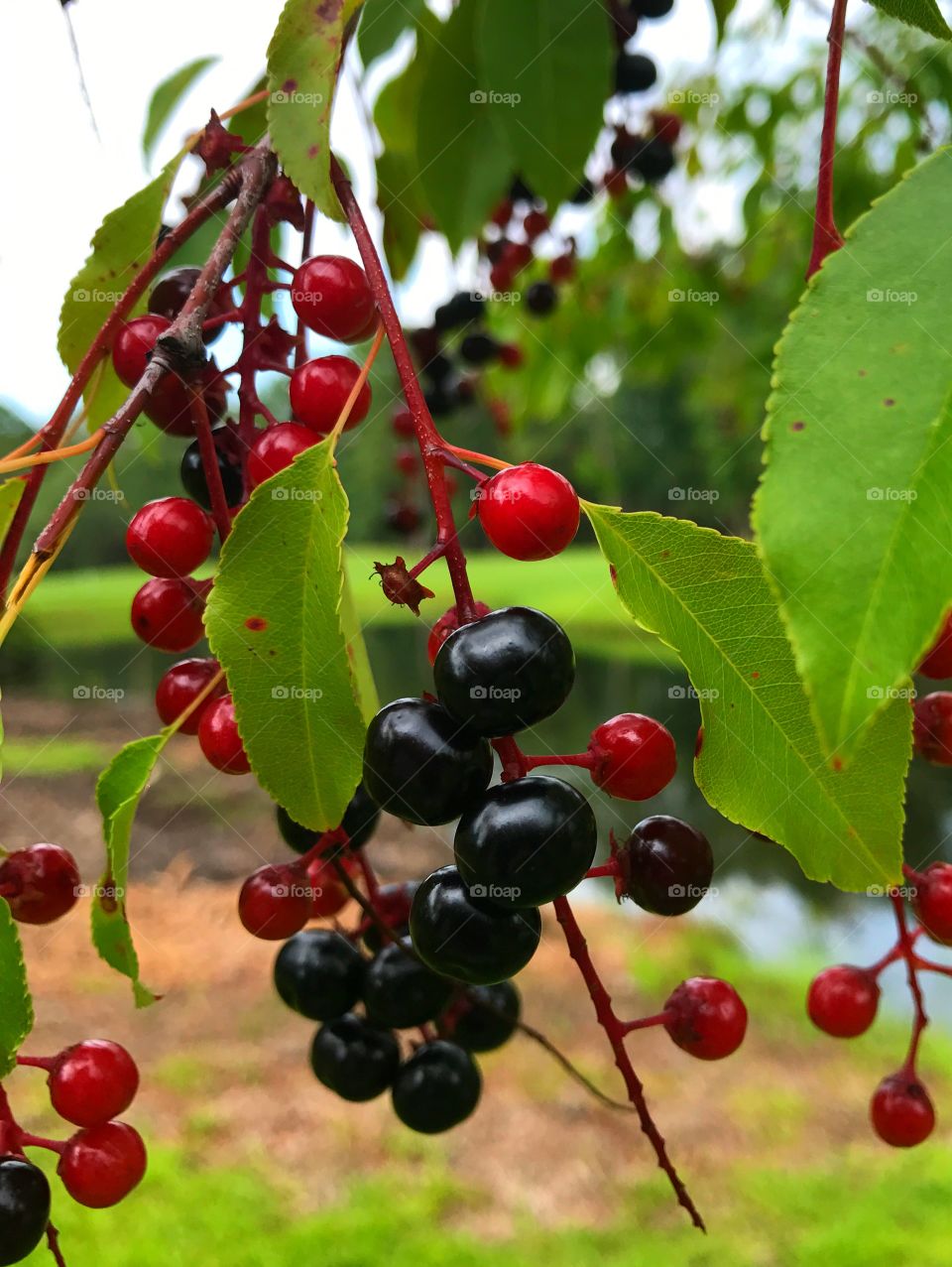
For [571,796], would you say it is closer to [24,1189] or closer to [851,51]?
[24,1189]

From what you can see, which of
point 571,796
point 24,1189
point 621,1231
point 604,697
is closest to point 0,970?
point 24,1189

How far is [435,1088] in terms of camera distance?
86cm

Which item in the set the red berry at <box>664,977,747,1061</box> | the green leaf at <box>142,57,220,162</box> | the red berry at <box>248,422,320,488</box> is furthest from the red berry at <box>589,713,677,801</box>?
the green leaf at <box>142,57,220,162</box>

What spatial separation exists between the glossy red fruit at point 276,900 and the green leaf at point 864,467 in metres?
0.50

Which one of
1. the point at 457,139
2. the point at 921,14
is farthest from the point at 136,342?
the point at 457,139

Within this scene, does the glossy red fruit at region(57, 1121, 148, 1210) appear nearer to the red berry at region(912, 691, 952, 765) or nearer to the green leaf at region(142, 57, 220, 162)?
the red berry at region(912, 691, 952, 765)

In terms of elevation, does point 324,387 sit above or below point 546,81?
below

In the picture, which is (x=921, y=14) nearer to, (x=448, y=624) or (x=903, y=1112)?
(x=448, y=624)

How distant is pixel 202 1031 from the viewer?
3695mm

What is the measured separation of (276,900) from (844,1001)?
0.53 meters

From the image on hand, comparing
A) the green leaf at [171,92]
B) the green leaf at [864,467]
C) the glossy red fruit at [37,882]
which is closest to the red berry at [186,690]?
the glossy red fruit at [37,882]

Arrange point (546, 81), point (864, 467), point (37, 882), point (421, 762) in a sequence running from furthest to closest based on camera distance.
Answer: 1. point (546, 81)
2. point (37, 882)
3. point (421, 762)
4. point (864, 467)

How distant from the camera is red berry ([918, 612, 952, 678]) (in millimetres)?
722

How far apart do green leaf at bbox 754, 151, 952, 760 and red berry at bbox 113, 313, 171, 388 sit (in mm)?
461
